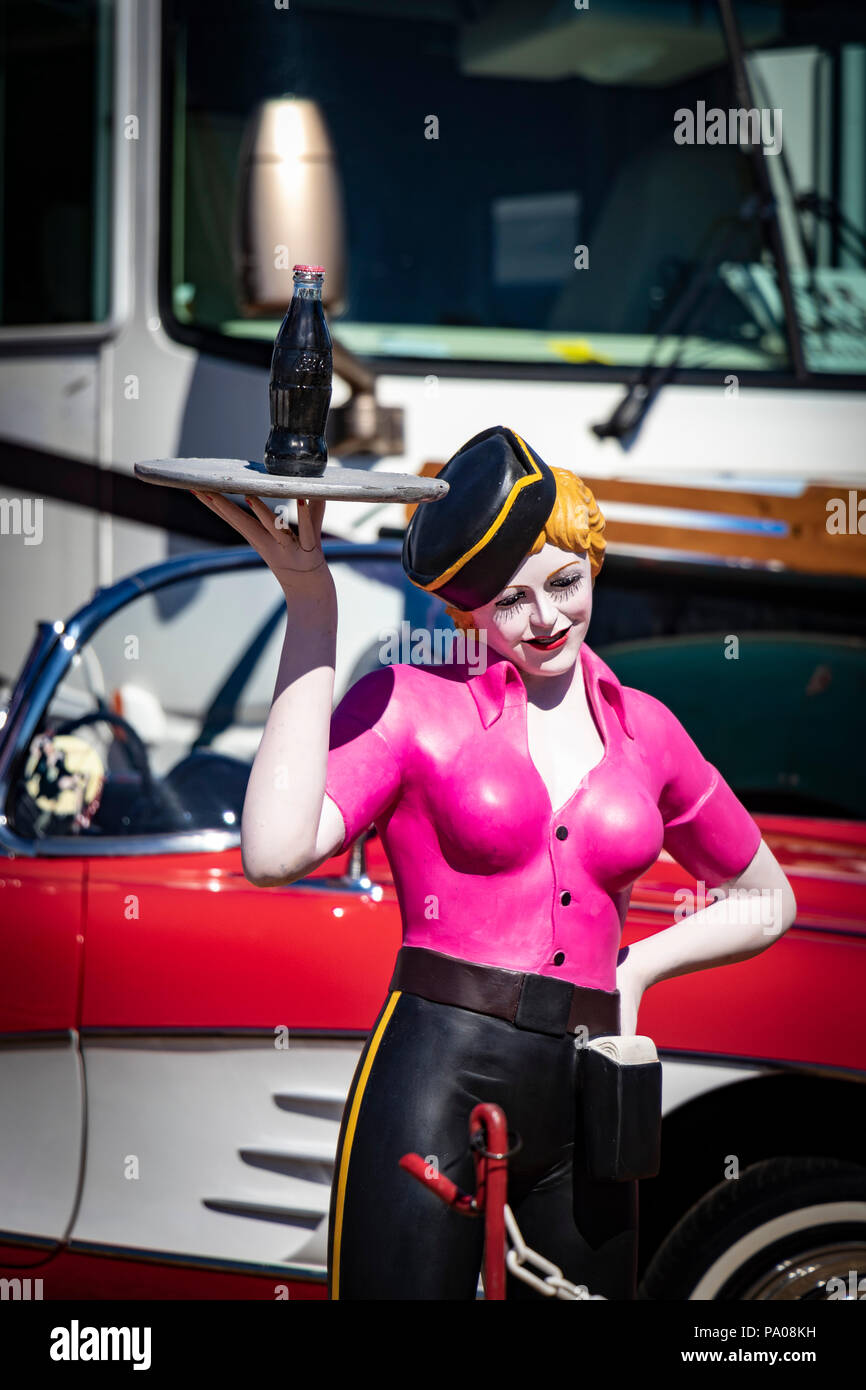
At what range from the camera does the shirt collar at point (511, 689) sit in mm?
2039

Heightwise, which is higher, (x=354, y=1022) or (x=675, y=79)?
(x=675, y=79)

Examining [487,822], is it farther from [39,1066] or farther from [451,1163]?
[39,1066]

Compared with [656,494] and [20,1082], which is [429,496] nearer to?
[20,1082]

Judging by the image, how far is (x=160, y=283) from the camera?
436cm

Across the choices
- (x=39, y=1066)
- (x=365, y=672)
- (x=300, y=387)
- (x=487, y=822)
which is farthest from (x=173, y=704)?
(x=300, y=387)

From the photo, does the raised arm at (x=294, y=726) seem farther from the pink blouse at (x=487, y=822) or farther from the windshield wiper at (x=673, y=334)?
the windshield wiper at (x=673, y=334)

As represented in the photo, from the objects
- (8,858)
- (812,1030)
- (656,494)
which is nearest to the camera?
(812,1030)

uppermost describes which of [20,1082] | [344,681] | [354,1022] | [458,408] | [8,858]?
[458,408]

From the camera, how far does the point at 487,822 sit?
6.36 feet

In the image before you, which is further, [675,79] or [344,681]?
[675,79]

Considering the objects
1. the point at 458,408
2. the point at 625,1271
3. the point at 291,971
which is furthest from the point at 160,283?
the point at 625,1271

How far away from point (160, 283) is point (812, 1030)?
287cm

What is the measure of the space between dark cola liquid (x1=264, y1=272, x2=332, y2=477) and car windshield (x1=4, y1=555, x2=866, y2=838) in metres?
0.52

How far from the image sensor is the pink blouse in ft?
6.40
